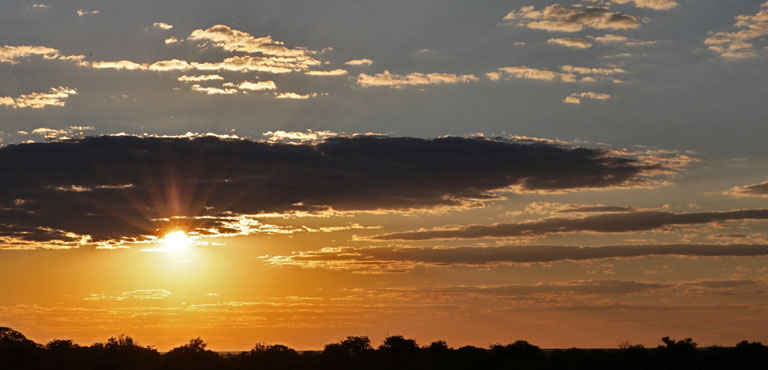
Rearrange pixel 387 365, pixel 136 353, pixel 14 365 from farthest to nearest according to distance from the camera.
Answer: pixel 136 353
pixel 387 365
pixel 14 365

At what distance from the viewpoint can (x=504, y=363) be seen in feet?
387

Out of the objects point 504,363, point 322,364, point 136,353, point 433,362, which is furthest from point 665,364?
point 136,353

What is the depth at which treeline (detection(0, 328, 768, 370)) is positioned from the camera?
11494cm

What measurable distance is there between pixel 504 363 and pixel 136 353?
162ft

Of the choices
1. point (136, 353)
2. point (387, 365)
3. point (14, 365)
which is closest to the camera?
point (14, 365)

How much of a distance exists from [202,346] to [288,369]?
16.6m

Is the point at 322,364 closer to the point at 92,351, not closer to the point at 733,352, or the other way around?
the point at 92,351

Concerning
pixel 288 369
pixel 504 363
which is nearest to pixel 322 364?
pixel 288 369

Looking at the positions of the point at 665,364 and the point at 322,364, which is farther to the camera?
the point at 322,364

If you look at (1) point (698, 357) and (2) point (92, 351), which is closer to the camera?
(1) point (698, 357)

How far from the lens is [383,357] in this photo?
4852 inches

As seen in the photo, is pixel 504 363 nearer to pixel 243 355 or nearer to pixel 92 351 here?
pixel 243 355

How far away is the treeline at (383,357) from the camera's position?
114938 mm

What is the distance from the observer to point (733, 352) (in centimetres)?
11688
